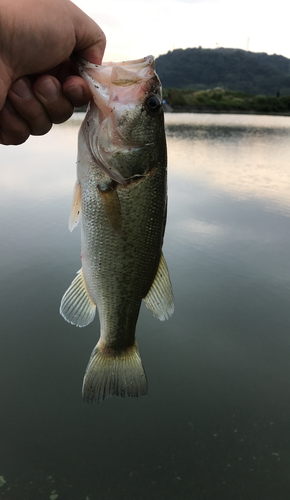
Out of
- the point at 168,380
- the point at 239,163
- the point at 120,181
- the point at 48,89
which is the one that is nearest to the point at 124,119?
the point at 120,181

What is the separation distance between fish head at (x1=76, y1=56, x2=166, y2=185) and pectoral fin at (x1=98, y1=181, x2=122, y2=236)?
0.05 m

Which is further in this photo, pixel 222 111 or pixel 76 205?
pixel 222 111

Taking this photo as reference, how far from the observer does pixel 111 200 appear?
1734mm

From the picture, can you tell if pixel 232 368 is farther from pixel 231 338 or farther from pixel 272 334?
pixel 272 334

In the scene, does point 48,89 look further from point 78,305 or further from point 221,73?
point 221,73

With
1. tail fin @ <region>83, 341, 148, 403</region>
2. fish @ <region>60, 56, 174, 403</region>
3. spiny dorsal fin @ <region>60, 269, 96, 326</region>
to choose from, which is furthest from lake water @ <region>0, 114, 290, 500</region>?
spiny dorsal fin @ <region>60, 269, 96, 326</region>

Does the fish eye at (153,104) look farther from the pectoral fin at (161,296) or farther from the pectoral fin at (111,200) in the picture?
the pectoral fin at (161,296)

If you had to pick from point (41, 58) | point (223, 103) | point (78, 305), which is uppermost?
point (41, 58)

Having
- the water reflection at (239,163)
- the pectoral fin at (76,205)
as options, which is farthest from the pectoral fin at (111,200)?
the water reflection at (239,163)

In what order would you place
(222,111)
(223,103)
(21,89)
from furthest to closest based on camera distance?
(223,103) < (222,111) < (21,89)

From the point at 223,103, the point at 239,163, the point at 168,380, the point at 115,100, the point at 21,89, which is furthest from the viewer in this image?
the point at 223,103

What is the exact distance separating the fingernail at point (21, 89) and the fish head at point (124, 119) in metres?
0.37

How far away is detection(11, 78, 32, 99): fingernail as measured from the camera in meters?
1.90

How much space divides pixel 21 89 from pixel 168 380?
3.88 meters
